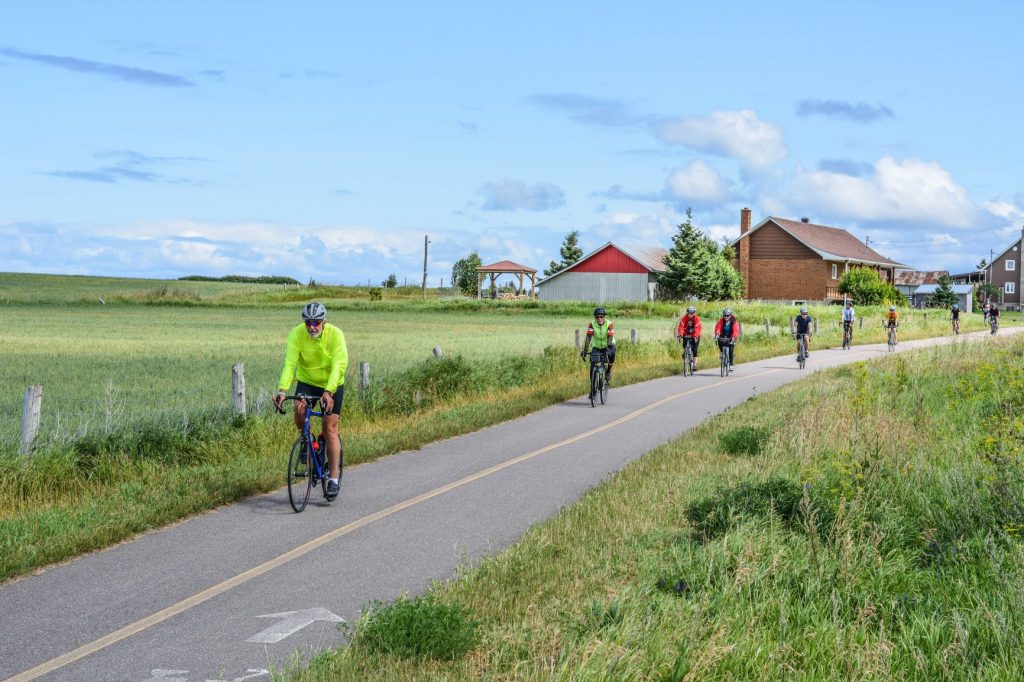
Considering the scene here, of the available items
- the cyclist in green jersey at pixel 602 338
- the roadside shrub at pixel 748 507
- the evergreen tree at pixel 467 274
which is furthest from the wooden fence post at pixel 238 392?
the evergreen tree at pixel 467 274

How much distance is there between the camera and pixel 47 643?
628cm

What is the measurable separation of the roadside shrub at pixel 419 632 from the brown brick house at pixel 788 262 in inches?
3391

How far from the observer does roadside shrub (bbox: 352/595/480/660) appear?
5.71m

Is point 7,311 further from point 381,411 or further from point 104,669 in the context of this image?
point 104,669

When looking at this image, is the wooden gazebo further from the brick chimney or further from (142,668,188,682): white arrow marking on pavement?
(142,668,188,682): white arrow marking on pavement

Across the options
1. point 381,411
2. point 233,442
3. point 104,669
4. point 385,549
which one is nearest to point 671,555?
point 385,549

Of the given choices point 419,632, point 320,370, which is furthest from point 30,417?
point 419,632

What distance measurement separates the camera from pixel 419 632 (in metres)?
5.78

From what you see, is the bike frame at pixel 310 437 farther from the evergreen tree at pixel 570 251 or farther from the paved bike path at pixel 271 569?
the evergreen tree at pixel 570 251

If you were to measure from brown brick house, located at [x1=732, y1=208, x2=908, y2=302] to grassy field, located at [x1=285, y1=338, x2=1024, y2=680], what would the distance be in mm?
80270

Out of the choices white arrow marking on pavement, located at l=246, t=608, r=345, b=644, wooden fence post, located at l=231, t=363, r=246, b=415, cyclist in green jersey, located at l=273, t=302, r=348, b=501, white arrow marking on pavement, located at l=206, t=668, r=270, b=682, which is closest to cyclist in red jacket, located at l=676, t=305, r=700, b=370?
wooden fence post, located at l=231, t=363, r=246, b=415

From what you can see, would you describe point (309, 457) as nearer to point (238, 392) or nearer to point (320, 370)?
point (320, 370)

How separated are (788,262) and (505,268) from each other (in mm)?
26679

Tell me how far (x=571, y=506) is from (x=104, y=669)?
503 cm
